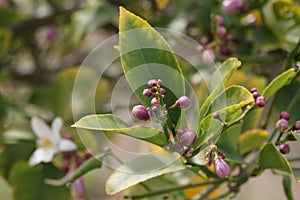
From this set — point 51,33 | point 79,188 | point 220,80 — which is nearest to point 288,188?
point 220,80

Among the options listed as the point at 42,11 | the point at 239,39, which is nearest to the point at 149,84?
the point at 239,39

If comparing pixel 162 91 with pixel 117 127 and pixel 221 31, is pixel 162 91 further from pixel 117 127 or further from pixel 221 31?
pixel 221 31

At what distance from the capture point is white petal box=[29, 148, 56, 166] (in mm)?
958

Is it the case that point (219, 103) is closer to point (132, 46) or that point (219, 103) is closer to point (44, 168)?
point (132, 46)

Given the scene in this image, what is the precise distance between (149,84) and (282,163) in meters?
0.18

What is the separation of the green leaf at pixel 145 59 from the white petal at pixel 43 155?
0.34m

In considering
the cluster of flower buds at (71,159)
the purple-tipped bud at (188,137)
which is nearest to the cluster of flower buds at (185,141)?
the purple-tipped bud at (188,137)

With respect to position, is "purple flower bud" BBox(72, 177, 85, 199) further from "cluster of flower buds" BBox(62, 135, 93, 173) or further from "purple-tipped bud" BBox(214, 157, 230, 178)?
"purple-tipped bud" BBox(214, 157, 230, 178)

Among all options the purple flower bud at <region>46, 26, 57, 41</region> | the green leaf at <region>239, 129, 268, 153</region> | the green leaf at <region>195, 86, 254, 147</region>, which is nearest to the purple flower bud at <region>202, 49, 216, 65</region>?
the green leaf at <region>239, 129, 268, 153</region>

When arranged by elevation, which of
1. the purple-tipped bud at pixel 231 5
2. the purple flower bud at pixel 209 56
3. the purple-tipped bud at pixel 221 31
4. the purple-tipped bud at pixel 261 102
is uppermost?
the purple-tipped bud at pixel 231 5

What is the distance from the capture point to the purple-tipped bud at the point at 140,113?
0.63m

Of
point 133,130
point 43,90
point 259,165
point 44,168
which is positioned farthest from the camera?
point 43,90

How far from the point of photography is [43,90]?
1.25 meters

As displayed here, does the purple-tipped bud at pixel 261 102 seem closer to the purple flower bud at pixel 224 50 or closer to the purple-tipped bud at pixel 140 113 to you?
the purple-tipped bud at pixel 140 113
